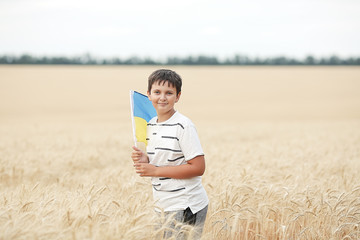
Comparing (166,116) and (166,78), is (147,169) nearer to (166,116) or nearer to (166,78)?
(166,116)

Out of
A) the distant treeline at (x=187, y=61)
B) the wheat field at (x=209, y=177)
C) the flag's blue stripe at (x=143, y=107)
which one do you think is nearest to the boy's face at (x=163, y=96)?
the flag's blue stripe at (x=143, y=107)

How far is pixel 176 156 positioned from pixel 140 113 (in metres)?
0.39

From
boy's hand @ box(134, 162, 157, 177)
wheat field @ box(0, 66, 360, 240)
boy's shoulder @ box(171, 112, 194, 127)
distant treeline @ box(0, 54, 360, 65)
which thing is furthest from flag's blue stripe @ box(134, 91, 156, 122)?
distant treeline @ box(0, 54, 360, 65)

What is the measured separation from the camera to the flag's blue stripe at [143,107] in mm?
2616

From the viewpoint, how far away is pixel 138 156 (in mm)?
2562

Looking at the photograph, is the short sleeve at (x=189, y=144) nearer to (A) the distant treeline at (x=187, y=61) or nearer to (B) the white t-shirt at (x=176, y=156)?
(B) the white t-shirt at (x=176, y=156)

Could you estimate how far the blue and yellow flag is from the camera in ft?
8.40

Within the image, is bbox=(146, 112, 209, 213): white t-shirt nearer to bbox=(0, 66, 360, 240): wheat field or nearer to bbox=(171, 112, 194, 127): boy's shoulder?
bbox=(171, 112, 194, 127): boy's shoulder

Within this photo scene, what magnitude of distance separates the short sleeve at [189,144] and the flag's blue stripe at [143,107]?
361mm

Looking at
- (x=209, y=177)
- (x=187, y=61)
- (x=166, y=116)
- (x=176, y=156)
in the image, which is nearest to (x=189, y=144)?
(x=176, y=156)

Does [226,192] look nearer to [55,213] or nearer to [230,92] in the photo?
[55,213]

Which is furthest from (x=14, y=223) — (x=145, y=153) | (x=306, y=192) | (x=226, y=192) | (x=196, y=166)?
(x=306, y=192)

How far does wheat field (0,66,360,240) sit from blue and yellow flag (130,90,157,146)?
1.54 feet

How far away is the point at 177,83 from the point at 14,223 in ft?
4.20
